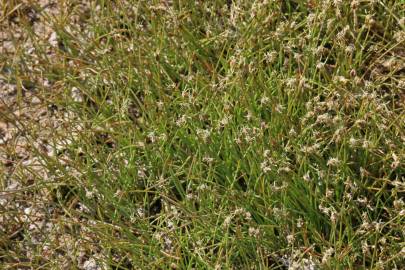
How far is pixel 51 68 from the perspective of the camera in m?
3.66

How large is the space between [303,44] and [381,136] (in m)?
0.50

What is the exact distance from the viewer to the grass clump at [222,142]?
2.84m

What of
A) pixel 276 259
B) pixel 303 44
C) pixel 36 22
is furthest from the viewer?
pixel 36 22

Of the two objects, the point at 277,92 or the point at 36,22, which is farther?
the point at 36,22

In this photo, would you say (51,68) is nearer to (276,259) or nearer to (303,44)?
(303,44)

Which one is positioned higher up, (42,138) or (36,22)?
(36,22)

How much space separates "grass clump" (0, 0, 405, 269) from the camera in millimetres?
2842

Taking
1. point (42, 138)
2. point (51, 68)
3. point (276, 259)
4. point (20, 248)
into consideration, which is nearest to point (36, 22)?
point (51, 68)

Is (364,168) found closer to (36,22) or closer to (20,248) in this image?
(20,248)

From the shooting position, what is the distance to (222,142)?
9.97ft

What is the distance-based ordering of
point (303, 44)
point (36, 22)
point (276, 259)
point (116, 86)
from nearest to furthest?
1. point (276, 259)
2. point (303, 44)
3. point (116, 86)
4. point (36, 22)

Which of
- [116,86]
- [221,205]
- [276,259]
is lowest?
[276,259]

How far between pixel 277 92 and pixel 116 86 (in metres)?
0.73

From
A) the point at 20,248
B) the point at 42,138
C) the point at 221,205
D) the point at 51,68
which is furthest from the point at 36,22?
the point at 221,205
